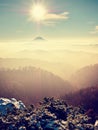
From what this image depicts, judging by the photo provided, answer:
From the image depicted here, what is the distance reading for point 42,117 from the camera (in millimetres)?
47719

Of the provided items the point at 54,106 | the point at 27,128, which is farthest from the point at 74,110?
the point at 27,128

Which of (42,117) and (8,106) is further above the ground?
(8,106)

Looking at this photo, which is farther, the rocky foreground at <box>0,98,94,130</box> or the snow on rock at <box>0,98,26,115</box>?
the snow on rock at <box>0,98,26,115</box>

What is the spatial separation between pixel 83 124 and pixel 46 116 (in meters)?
7.17

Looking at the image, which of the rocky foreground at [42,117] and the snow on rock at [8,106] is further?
the snow on rock at [8,106]

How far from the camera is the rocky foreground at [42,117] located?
4634 cm

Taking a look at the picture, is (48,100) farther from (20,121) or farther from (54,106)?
(20,121)

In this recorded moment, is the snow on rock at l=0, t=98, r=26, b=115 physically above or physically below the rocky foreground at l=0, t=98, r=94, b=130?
above

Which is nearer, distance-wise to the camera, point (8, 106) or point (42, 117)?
point (42, 117)

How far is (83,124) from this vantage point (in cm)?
4875

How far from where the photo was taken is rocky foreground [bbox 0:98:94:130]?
46.3 meters

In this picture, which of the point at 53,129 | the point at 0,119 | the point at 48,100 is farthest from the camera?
the point at 48,100

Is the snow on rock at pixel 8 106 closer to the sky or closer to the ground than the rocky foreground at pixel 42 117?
closer to the sky

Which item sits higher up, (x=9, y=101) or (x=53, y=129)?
(x=9, y=101)
